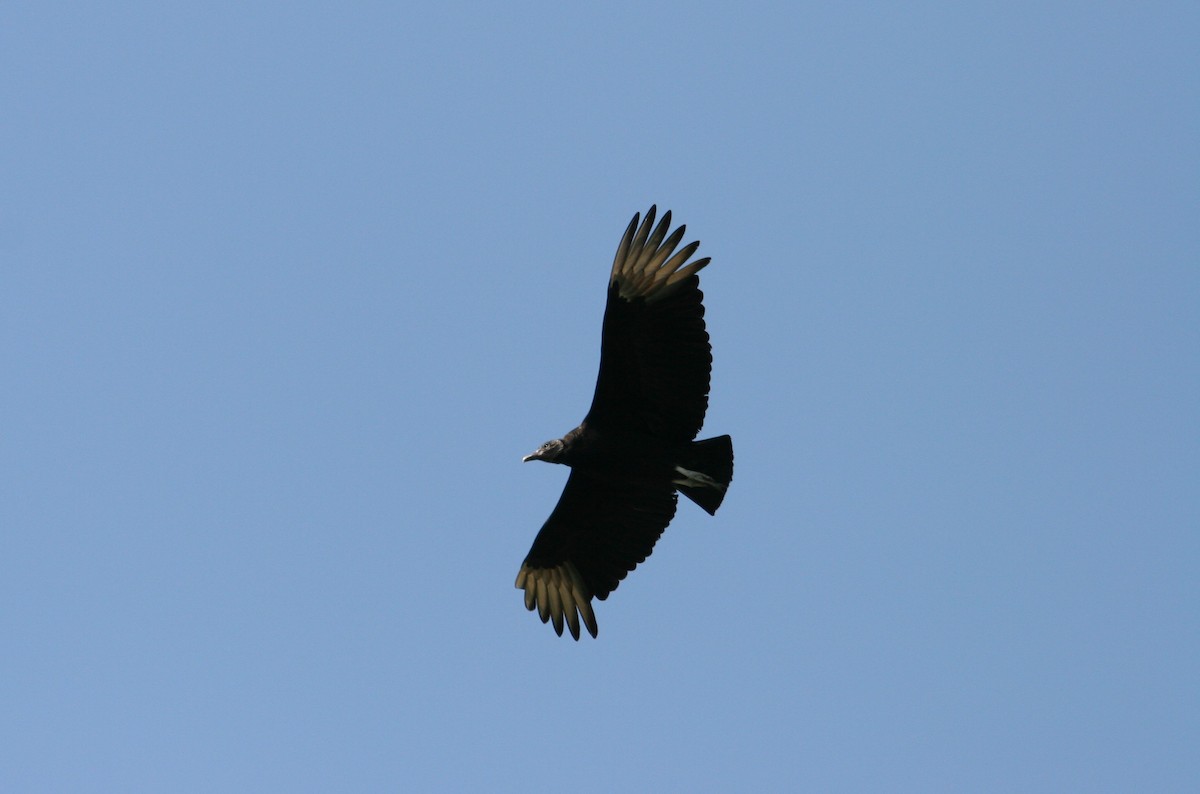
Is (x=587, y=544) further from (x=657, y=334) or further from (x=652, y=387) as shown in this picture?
(x=657, y=334)

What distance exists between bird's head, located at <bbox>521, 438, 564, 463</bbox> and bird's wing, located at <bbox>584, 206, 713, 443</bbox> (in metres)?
0.63

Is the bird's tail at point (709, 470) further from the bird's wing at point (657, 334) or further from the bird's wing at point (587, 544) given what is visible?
the bird's wing at point (587, 544)

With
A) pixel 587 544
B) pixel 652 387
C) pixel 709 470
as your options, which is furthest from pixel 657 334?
pixel 587 544

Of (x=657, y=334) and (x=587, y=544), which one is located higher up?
(x=657, y=334)

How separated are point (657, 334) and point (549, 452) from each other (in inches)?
53.0

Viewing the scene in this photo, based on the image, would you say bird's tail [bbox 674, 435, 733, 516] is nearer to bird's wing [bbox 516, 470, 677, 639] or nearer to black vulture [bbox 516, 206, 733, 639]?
black vulture [bbox 516, 206, 733, 639]

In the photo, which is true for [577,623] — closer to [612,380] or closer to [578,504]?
[578,504]

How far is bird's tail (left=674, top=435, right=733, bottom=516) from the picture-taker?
31.8 ft

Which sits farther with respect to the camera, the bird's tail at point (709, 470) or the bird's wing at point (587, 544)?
the bird's wing at point (587, 544)

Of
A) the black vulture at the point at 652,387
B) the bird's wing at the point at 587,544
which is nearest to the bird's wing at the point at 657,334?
the black vulture at the point at 652,387

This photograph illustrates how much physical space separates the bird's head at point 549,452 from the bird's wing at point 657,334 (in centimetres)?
63

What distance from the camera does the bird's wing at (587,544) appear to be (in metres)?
10.6

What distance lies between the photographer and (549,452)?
1012 centimetres

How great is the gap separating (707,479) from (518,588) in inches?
90.7
